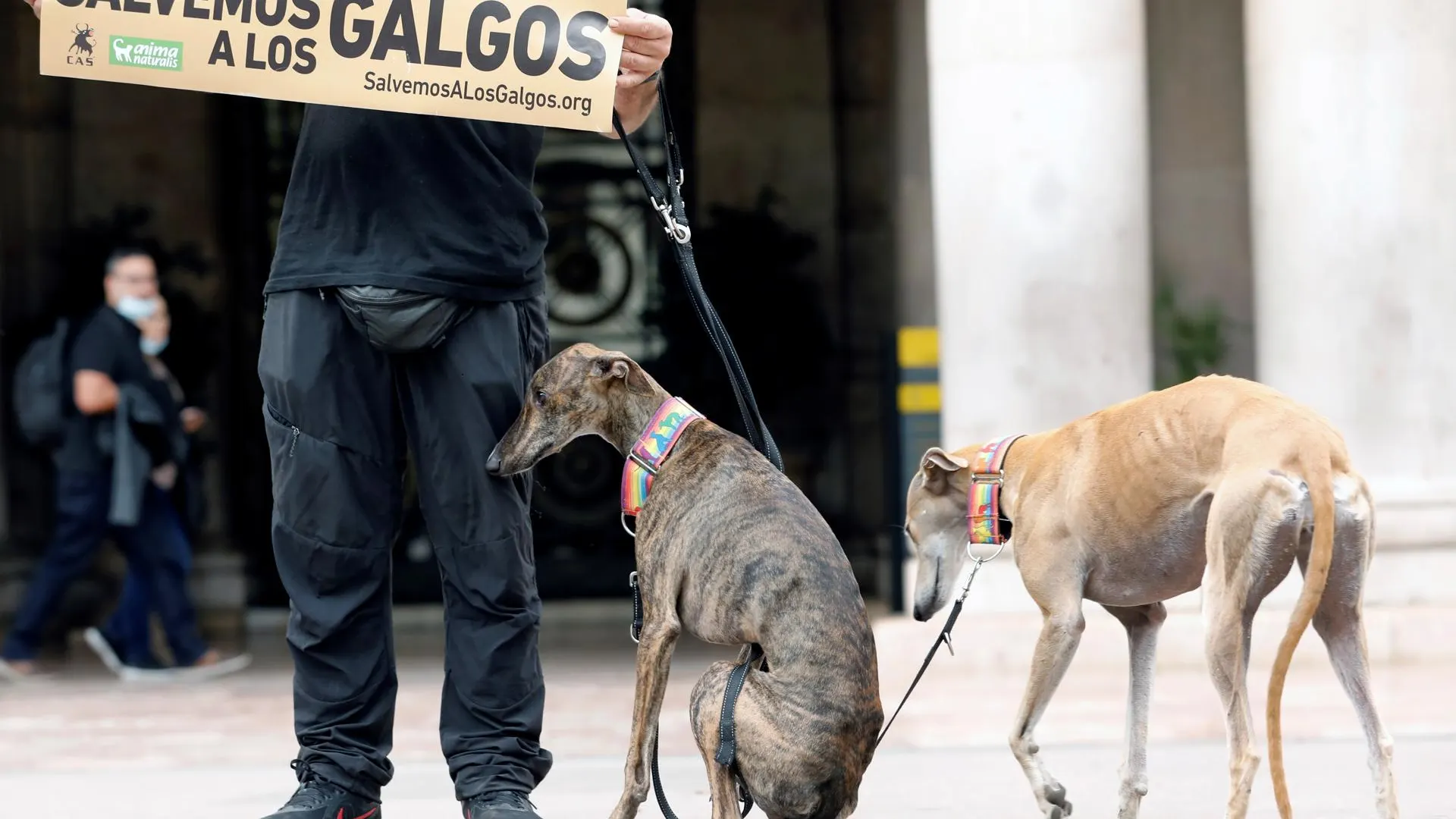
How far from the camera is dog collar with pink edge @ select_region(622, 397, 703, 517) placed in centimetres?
382

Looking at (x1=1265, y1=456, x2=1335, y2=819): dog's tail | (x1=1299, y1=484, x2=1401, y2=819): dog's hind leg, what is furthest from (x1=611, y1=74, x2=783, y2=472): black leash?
(x1=1299, y1=484, x2=1401, y2=819): dog's hind leg

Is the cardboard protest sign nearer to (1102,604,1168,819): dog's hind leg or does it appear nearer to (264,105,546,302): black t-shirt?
(264,105,546,302): black t-shirt

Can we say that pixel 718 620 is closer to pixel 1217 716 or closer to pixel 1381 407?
pixel 1217 716

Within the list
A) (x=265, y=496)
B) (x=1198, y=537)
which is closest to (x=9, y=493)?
(x=265, y=496)

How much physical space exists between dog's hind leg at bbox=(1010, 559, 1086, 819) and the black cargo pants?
120 centimetres

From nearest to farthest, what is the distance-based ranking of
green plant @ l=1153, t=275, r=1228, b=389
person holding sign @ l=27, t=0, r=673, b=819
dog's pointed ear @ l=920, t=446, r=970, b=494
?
1. person holding sign @ l=27, t=0, r=673, b=819
2. dog's pointed ear @ l=920, t=446, r=970, b=494
3. green plant @ l=1153, t=275, r=1228, b=389

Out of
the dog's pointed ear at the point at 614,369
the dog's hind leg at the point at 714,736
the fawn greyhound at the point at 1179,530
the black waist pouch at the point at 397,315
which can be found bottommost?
the dog's hind leg at the point at 714,736

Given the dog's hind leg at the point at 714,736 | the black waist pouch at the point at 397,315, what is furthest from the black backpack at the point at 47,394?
the dog's hind leg at the point at 714,736

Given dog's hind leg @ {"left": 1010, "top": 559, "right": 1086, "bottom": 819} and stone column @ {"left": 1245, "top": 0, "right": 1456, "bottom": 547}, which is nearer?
dog's hind leg @ {"left": 1010, "top": 559, "right": 1086, "bottom": 819}

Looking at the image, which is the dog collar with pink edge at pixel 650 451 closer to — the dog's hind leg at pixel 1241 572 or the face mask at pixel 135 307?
the dog's hind leg at pixel 1241 572

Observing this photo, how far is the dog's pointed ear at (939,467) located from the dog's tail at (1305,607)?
1046 millimetres

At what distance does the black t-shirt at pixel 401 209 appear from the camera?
12.8 ft

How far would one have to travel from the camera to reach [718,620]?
3586mm

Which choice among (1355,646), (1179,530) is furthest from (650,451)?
(1355,646)
